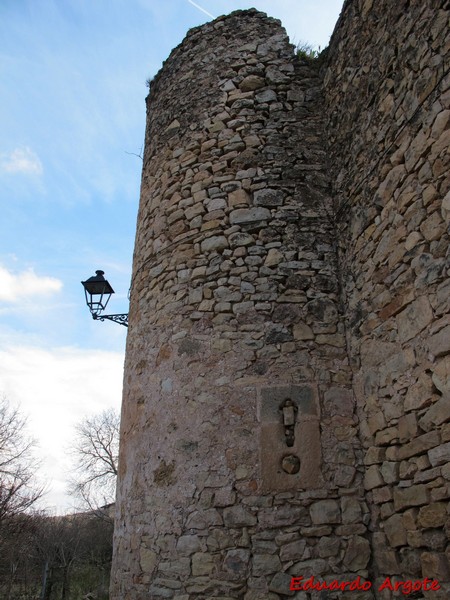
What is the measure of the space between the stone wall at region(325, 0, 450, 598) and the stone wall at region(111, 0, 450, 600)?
0.01 metres

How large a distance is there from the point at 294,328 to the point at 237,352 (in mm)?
460

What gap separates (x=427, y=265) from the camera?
2885 millimetres

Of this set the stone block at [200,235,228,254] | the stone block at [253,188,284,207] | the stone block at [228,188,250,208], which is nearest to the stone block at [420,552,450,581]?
the stone block at [200,235,228,254]

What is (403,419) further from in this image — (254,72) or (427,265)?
(254,72)

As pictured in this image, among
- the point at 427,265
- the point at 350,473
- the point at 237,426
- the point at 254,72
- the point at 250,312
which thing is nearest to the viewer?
the point at 427,265

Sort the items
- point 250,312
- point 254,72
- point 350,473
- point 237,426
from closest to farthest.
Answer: point 350,473 < point 237,426 < point 250,312 < point 254,72

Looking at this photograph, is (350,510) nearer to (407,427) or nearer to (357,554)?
(357,554)

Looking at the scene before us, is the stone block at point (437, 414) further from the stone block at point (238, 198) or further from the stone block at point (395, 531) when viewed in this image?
the stone block at point (238, 198)

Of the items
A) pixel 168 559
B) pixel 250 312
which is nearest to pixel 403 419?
pixel 250 312

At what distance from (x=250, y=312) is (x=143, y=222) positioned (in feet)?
5.96

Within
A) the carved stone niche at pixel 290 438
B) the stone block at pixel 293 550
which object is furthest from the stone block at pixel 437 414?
the stone block at pixel 293 550

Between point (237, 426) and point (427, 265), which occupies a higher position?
Answer: point (427, 265)

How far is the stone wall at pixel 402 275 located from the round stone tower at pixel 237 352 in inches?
8.2

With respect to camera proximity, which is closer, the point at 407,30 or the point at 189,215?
the point at 407,30
